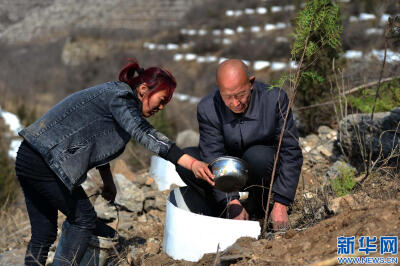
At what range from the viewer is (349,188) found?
11.1 feet

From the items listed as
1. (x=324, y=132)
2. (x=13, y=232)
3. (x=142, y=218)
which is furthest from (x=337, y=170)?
(x=13, y=232)

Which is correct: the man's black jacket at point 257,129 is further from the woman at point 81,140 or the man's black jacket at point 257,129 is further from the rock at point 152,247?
the rock at point 152,247

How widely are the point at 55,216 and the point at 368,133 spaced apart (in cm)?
270

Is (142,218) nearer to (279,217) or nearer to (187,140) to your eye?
(279,217)

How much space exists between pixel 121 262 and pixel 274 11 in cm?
2024

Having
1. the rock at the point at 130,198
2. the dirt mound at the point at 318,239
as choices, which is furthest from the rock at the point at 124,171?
the dirt mound at the point at 318,239

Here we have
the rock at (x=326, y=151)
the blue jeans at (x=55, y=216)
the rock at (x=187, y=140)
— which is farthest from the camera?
the rock at (x=187, y=140)

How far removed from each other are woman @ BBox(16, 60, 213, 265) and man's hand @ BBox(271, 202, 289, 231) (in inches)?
25.1

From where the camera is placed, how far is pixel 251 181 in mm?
3191

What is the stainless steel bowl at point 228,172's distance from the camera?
8.50 feet

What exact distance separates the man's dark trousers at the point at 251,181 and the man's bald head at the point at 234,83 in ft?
1.21

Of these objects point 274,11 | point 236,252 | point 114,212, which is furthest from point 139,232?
point 274,11

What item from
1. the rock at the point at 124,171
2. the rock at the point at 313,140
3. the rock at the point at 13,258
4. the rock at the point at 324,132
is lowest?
the rock at the point at 13,258

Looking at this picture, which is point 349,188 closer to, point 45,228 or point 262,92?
point 262,92
